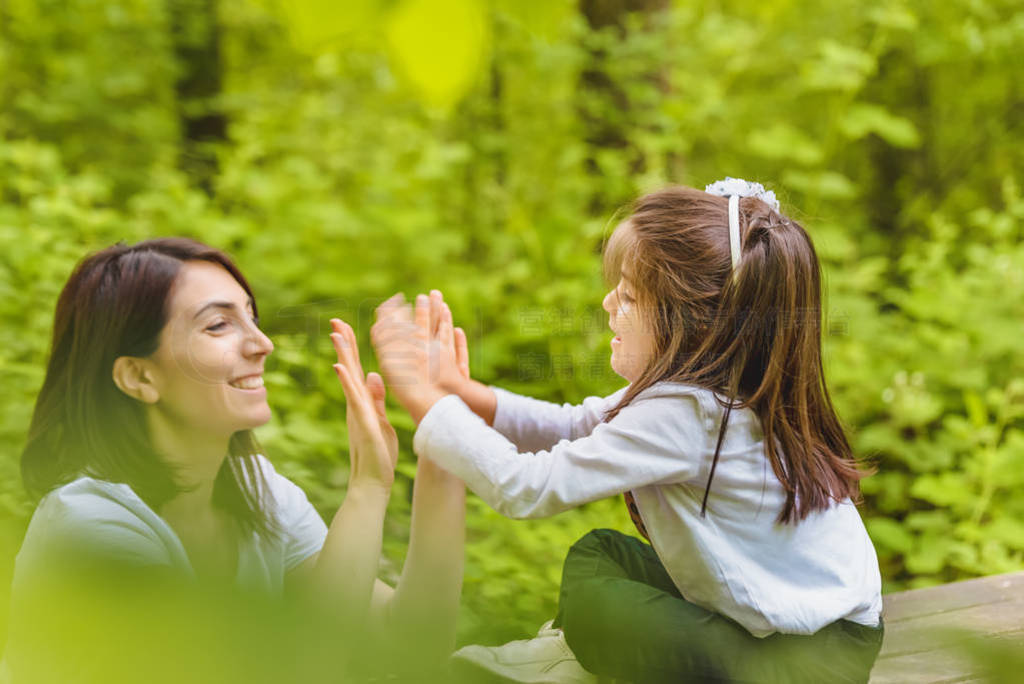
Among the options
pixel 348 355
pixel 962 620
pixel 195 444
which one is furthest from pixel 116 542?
pixel 962 620

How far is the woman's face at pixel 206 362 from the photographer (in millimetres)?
1386

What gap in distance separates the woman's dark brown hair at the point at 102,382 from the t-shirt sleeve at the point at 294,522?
8.6 inches

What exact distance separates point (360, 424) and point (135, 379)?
1.18ft

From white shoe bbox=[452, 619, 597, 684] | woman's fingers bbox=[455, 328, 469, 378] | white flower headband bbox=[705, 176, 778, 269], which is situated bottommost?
white shoe bbox=[452, 619, 597, 684]

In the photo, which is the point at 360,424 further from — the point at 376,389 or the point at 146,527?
the point at 146,527

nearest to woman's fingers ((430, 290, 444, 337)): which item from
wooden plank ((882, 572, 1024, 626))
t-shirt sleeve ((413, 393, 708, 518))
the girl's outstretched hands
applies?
the girl's outstretched hands

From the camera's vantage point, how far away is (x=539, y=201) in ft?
15.5

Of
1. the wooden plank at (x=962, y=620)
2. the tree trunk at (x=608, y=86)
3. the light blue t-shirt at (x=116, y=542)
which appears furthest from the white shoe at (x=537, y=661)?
the tree trunk at (x=608, y=86)

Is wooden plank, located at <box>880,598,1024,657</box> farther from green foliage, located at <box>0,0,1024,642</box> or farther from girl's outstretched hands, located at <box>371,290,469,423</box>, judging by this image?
girl's outstretched hands, located at <box>371,290,469,423</box>

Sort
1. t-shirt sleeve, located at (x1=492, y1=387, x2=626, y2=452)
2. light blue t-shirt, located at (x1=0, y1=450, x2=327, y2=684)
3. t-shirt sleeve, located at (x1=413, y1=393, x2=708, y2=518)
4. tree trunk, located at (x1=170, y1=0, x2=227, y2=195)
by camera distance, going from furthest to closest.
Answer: tree trunk, located at (x1=170, y1=0, x2=227, y2=195), t-shirt sleeve, located at (x1=492, y1=387, x2=626, y2=452), t-shirt sleeve, located at (x1=413, y1=393, x2=708, y2=518), light blue t-shirt, located at (x1=0, y1=450, x2=327, y2=684)

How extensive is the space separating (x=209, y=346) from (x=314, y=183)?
3251 mm

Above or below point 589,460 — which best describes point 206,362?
above

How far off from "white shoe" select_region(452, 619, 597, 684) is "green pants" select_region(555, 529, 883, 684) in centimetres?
7

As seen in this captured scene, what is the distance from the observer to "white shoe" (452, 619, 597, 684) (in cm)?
150
